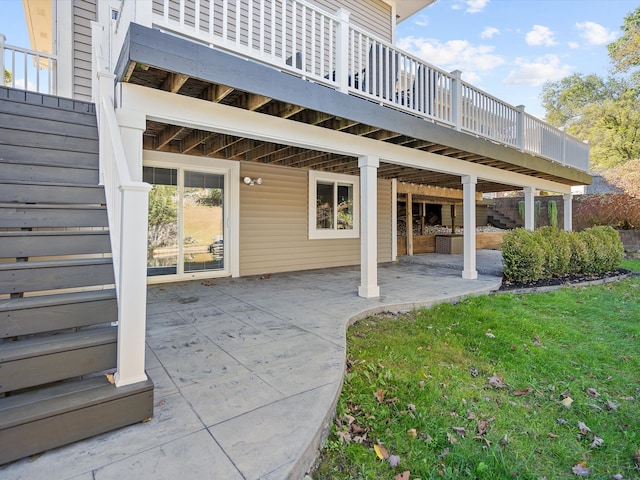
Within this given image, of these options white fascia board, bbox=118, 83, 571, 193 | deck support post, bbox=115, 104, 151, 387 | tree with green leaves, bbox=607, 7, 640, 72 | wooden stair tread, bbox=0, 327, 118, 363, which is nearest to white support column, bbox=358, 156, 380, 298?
white fascia board, bbox=118, 83, 571, 193

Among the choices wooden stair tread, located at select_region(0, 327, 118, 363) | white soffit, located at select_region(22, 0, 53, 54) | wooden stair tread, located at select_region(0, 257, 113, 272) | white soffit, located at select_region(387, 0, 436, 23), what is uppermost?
white soffit, located at select_region(387, 0, 436, 23)

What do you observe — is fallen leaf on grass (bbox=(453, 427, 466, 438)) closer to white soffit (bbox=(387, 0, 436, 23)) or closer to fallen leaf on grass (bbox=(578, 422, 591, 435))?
fallen leaf on grass (bbox=(578, 422, 591, 435))

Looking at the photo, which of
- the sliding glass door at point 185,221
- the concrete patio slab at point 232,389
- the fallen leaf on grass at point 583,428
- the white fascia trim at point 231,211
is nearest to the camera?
the concrete patio slab at point 232,389

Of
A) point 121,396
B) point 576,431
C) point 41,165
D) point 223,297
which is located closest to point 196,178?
point 223,297

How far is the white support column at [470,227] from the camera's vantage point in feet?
22.0

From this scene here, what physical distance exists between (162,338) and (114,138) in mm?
1919

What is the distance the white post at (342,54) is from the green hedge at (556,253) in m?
4.60

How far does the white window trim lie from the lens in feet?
25.4

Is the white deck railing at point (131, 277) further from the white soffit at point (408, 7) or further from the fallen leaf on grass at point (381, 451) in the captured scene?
the white soffit at point (408, 7)

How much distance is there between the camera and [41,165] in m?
2.94

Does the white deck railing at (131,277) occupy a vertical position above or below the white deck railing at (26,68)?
below

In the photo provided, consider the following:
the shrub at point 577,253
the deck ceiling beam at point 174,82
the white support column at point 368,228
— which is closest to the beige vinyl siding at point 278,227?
the white support column at point 368,228

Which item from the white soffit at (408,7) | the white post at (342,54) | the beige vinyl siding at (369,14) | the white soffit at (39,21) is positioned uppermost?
the white soffit at (408,7)

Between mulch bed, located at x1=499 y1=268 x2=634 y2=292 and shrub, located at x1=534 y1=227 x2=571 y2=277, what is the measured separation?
0.58ft
